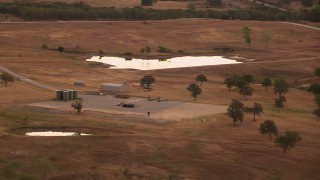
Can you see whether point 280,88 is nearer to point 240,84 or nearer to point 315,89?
point 240,84

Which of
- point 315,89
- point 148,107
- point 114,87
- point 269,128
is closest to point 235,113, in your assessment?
point 269,128

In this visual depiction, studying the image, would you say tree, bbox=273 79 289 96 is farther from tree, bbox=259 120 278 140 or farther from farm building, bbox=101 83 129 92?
tree, bbox=259 120 278 140

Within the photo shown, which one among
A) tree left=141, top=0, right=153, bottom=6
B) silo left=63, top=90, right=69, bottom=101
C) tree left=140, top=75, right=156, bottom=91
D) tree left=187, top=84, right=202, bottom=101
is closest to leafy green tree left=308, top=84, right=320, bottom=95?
tree left=187, top=84, right=202, bottom=101

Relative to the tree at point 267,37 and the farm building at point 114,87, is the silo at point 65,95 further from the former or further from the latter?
the tree at point 267,37

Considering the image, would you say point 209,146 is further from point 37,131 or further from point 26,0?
point 26,0

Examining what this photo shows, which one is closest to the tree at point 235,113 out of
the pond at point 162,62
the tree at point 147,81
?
the tree at point 147,81

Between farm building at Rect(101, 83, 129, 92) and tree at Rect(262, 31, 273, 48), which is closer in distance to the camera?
farm building at Rect(101, 83, 129, 92)

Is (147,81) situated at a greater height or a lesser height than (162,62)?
lesser

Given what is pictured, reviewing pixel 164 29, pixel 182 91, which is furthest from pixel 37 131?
pixel 164 29

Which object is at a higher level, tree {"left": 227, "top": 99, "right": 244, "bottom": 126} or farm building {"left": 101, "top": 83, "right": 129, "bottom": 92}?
farm building {"left": 101, "top": 83, "right": 129, "bottom": 92}
